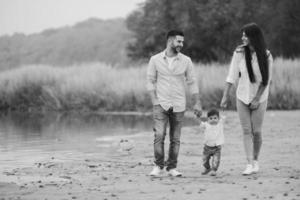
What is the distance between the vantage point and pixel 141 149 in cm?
1449

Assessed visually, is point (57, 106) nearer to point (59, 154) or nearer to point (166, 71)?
point (59, 154)

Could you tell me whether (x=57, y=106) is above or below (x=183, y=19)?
below

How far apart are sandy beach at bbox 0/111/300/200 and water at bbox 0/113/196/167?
139 millimetres

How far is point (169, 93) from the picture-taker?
1040 centimetres

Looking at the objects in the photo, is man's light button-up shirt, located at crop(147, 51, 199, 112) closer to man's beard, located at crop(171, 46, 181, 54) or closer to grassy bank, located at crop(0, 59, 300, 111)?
man's beard, located at crop(171, 46, 181, 54)

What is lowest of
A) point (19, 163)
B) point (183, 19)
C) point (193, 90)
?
point (19, 163)

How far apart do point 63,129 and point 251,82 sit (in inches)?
421

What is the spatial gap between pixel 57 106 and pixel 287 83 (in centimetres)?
890

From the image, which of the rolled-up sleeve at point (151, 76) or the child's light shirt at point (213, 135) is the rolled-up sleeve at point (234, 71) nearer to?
the child's light shirt at point (213, 135)

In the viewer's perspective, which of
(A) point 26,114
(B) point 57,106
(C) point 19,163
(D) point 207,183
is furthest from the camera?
(B) point 57,106

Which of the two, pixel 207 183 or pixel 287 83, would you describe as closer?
pixel 207 183

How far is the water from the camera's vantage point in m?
14.6

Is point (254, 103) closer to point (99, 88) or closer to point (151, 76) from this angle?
point (151, 76)

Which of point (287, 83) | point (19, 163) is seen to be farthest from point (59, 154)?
point (287, 83)
